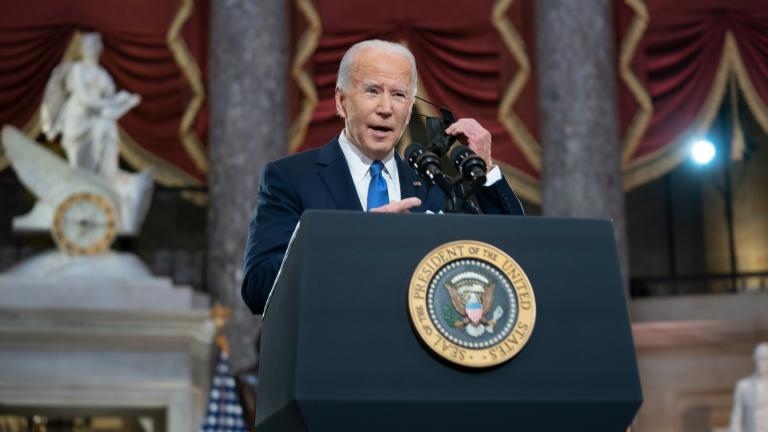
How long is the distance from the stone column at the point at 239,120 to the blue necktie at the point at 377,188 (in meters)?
8.63

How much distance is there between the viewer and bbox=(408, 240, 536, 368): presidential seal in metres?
1.88

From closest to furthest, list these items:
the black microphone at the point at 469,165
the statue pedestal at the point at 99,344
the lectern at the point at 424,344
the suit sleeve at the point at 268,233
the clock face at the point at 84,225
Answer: the lectern at the point at 424,344, the black microphone at the point at 469,165, the suit sleeve at the point at 268,233, the statue pedestal at the point at 99,344, the clock face at the point at 84,225

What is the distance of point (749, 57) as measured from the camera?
12.0 metres

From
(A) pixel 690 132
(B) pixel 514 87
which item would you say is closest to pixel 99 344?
(B) pixel 514 87

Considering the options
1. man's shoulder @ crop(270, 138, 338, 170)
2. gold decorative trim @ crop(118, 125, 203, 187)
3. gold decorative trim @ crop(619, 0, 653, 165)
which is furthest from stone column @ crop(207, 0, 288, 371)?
man's shoulder @ crop(270, 138, 338, 170)

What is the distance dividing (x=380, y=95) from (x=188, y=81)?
9659mm

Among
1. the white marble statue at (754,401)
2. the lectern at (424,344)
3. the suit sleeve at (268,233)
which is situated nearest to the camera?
the lectern at (424,344)

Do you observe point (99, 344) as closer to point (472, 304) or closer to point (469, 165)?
point (469, 165)

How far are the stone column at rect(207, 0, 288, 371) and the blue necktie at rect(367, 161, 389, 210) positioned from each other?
28.3ft

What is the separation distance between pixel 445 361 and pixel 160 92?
10271 mm

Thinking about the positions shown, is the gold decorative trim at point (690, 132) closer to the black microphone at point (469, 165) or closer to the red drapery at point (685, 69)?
the red drapery at point (685, 69)

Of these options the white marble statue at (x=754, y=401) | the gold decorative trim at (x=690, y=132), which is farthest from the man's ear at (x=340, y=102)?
the gold decorative trim at (x=690, y=132)

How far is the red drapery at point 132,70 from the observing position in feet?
38.3

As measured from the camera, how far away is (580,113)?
11.8 m
